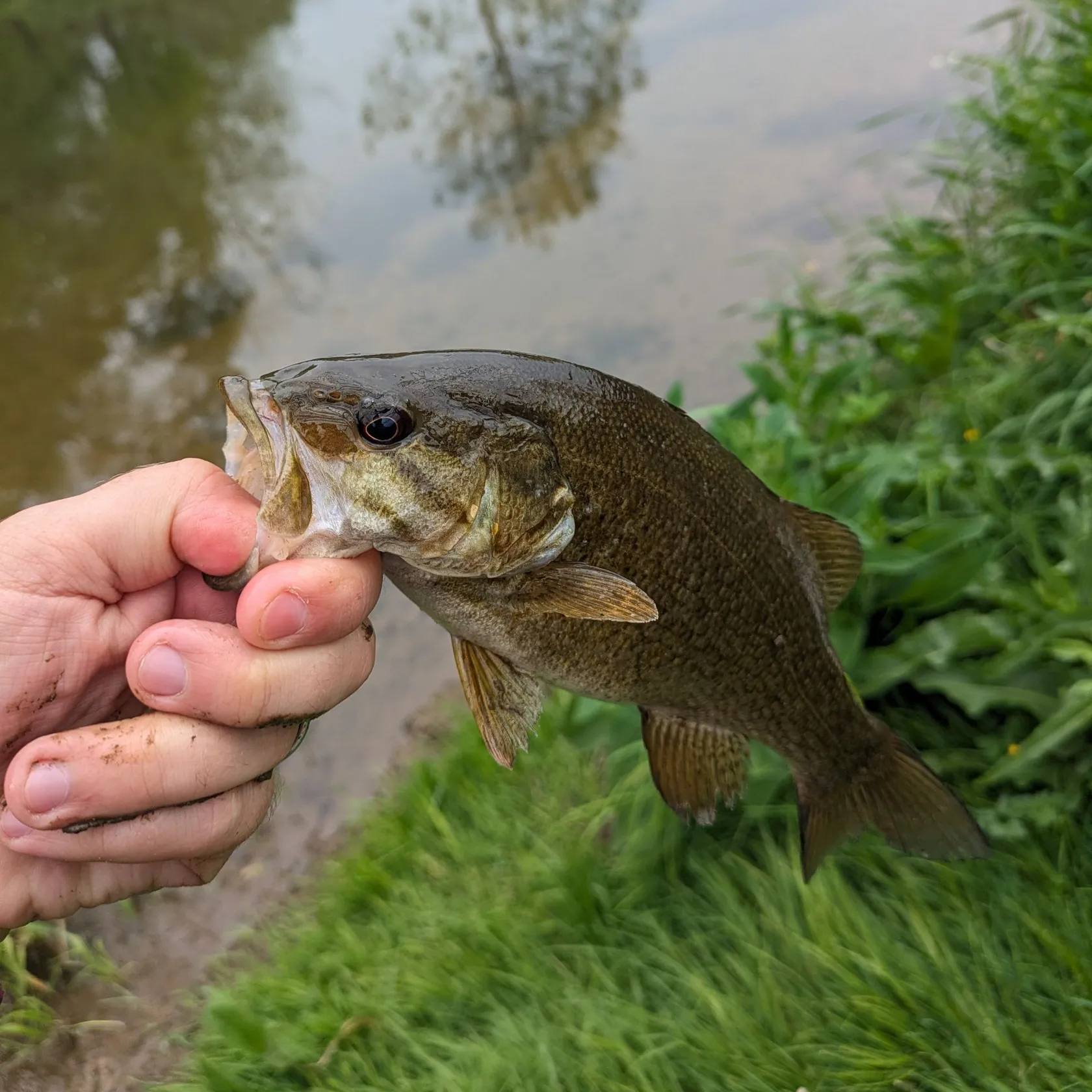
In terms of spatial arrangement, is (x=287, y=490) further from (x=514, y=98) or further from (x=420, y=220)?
(x=514, y=98)

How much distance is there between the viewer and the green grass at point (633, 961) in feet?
6.29

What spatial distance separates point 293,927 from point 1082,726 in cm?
273

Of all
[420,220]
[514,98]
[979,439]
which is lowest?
[979,439]

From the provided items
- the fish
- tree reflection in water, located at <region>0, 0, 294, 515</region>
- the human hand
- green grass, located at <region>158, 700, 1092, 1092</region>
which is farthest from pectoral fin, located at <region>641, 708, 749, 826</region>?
tree reflection in water, located at <region>0, 0, 294, 515</region>

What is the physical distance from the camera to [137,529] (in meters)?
1.52

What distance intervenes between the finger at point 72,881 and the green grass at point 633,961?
35.0 inches

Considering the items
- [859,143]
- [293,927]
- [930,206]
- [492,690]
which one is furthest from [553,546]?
[859,143]

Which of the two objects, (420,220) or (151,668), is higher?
(420,220)

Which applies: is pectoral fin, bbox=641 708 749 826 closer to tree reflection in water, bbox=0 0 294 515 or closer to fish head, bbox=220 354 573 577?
fish head, bbox=220 354 573 577

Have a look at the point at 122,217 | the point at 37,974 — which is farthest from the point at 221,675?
the point at 122,217

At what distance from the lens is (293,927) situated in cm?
325

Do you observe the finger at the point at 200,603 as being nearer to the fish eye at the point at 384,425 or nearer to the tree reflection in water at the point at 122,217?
the fish eye at the point at 384,425

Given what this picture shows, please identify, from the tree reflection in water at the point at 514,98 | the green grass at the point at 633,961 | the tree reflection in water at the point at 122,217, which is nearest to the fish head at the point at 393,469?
the green grass at the point at 633,961

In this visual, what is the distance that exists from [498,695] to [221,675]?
512mm
